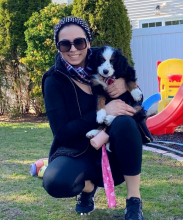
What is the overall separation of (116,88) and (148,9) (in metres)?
10.5

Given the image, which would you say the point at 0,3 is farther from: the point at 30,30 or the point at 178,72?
the point at 178,72

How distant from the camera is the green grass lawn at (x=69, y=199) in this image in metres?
2.76

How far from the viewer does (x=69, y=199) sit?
122 inches

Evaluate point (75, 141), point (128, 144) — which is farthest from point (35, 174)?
point (128, 144)

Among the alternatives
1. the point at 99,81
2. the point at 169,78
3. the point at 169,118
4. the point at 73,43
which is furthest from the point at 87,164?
the point at 169,78

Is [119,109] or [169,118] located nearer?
[119,109]

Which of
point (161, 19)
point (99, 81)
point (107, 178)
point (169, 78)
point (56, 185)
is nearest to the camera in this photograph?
point (56, 185)

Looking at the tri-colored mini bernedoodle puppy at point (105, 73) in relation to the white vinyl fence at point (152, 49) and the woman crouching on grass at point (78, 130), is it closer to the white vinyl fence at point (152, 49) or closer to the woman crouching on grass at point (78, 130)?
the woman crouching on grass at point (78, 130)

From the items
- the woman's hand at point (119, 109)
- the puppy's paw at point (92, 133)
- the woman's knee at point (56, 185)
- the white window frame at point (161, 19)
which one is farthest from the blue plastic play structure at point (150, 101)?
the white window frame at point (161, 19)

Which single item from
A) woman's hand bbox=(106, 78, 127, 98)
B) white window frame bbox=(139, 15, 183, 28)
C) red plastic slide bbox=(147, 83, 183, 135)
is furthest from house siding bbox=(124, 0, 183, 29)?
woman's hand bbox=(106, 78, 127, 98)

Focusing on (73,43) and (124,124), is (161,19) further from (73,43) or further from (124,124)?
(124,124)

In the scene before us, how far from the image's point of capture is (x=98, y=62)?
2652mm

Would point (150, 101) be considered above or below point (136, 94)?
below

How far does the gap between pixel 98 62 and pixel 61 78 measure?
32 cm
